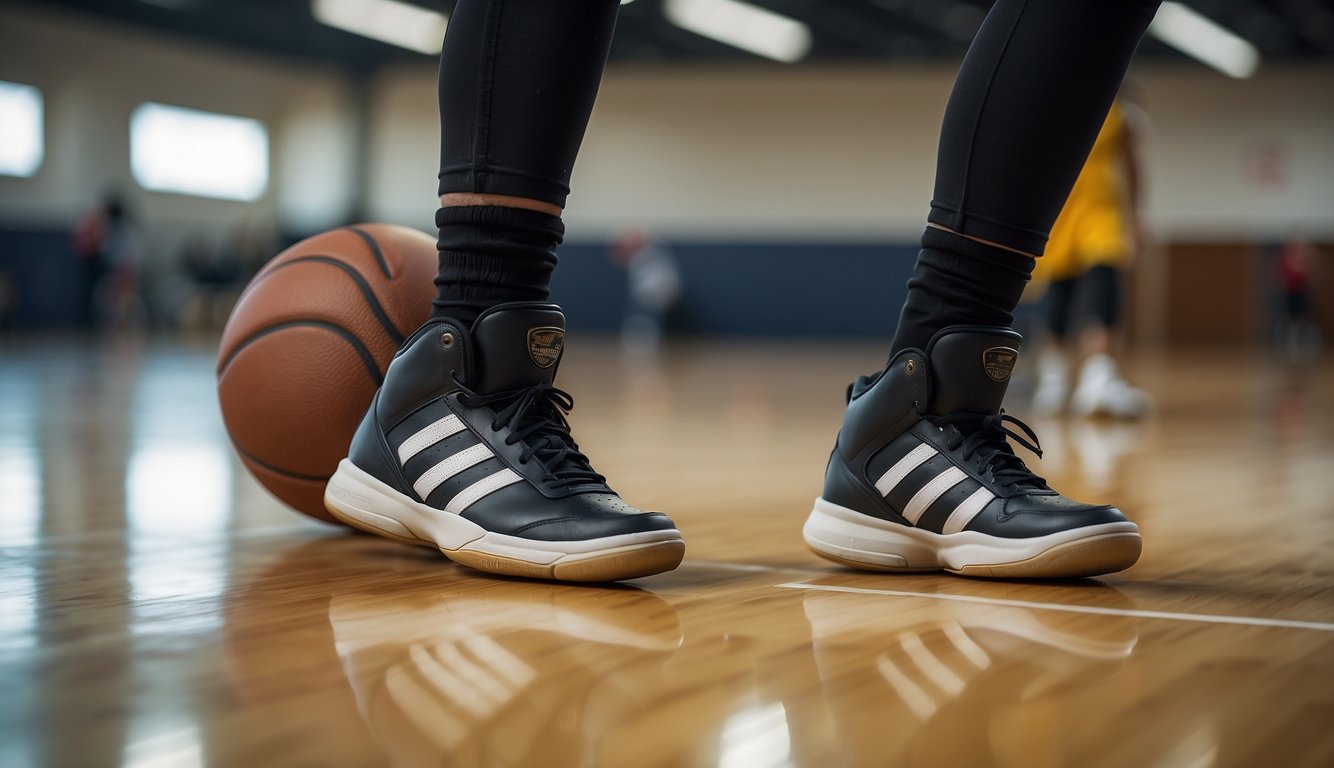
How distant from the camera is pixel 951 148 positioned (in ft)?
3.54

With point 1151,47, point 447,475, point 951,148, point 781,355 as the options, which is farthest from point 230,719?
point 1151,47

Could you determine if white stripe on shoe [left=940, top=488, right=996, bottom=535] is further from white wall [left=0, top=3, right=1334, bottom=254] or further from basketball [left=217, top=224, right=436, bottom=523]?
white wall [left=0, top=3, right=1334, bottom=254]

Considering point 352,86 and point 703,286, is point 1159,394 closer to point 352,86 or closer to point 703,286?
point 703,286

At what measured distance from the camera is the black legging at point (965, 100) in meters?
1.02

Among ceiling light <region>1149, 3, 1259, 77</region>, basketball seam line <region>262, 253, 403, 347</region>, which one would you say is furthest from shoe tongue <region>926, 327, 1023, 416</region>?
ceiling light <region>1149, 3, 1259, 77</region>

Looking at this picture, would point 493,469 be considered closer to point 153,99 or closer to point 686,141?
point 153,99

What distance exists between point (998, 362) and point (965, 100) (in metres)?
0.21

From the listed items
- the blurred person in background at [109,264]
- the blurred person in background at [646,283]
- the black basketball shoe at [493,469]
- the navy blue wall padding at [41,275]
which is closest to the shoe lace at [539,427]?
the black basketball shoe at [493,469]

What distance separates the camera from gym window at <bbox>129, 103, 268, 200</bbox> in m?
12.8

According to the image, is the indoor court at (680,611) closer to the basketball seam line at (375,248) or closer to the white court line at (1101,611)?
the white court line at (1101,611)

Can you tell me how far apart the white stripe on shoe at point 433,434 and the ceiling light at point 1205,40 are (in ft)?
35.8

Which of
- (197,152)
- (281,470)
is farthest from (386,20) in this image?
(281,470)

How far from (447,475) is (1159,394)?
4.28m

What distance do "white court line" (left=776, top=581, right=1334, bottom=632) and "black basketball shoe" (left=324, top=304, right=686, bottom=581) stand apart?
14 centimetres
